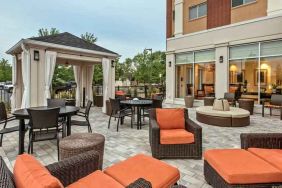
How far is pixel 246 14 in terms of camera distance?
952cm

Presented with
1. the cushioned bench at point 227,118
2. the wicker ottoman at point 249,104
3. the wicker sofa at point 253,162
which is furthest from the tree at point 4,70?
the wicker sofa at point 253,162

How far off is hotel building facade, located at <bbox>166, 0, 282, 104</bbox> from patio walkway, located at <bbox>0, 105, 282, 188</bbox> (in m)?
3.29

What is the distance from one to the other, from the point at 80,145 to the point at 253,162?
2.25 m

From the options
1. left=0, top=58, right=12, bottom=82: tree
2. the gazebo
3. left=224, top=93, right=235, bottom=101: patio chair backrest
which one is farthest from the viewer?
left=0, top=58, right=12, bottom=82: tree

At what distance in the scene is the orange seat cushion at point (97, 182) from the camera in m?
1.81

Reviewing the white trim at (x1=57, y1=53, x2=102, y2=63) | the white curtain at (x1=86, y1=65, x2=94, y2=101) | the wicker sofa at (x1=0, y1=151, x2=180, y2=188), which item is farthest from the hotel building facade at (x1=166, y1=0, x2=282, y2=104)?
the wicker sofa at (x1=0, y1=151, x2=180, y2=188)

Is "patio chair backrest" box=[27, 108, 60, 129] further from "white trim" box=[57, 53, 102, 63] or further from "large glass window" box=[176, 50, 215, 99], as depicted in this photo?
"large glass window" box=[176, 50, 215, 99]

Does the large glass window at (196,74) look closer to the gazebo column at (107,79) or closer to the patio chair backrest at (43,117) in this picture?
the gazebo column at (107,79)

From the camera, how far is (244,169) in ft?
7.26

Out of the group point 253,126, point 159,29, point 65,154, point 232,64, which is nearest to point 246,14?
point 232,64

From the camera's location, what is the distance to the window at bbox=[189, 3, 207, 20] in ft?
37.6

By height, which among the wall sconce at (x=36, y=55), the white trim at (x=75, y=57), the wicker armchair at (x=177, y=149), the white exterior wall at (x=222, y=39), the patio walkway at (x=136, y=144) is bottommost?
the patio walkway at (x=136, y=144)

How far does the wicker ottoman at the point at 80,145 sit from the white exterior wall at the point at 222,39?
8.85 m

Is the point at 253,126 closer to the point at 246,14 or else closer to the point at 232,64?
the point at 232,64
